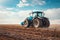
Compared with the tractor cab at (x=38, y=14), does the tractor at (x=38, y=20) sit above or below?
below

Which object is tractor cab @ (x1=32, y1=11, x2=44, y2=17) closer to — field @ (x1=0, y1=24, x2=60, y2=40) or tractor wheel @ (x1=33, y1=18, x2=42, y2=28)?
tractor wheel @ (x1=33, y1=18, x2=42, y2=28)

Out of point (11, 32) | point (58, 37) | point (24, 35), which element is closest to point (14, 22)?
point (11, 32)

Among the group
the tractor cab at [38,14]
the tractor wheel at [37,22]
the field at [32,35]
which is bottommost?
the field at [32,35]

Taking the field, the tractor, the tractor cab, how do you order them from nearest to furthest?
the field < the tractor cab < the tractor

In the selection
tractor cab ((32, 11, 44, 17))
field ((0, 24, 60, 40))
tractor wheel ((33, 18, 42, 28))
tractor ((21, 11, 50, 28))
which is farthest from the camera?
tractor wheel ((33, 18, 42, 28))

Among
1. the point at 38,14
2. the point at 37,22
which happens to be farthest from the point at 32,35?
the point at 37,22

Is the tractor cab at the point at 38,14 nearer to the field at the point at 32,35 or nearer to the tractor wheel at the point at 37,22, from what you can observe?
the tractor wheel at the point at 37,22

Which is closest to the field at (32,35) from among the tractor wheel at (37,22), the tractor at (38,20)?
the tractor at (38,20)

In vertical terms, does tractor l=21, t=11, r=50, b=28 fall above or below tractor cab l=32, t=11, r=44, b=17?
below

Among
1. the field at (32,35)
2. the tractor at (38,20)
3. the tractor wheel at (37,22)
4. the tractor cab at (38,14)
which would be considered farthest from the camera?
the tractor wheel at (37,22)

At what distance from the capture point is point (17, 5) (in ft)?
18.1

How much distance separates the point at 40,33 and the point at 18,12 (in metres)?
0.98

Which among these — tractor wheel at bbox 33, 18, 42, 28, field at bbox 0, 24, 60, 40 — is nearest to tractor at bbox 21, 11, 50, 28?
tractor wheel at bbox 33, 18, 42, 28

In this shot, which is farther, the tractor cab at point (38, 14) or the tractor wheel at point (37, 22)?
the tractor wheel at point (37, 22)
